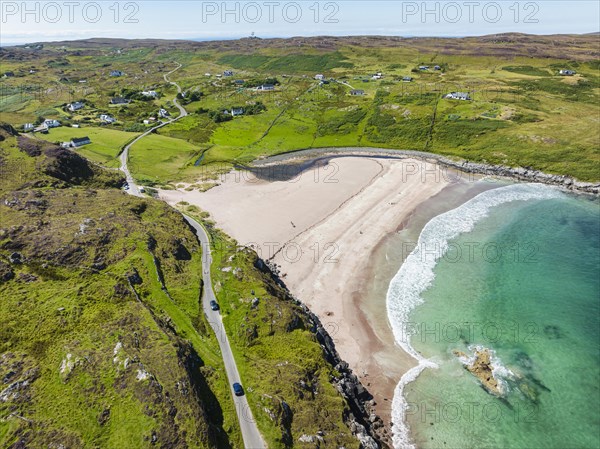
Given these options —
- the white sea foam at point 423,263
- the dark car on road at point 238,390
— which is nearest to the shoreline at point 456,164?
the white sea foam at point 423,263

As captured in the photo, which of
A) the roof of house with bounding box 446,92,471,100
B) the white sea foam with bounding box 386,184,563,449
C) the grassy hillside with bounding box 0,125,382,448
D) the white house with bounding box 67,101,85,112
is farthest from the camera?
the white house with bounding box 67,101,85,112

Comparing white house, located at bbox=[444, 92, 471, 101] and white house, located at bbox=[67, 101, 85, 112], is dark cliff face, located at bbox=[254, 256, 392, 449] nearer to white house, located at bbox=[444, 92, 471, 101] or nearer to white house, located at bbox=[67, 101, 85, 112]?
white house, located at bbox=[444, 92, 471, 101]

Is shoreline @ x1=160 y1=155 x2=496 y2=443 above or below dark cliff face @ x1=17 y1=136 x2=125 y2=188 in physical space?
below

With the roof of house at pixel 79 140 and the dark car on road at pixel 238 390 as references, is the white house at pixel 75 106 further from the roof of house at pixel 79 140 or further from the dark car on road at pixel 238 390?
the dark car on road at pixel 238 390

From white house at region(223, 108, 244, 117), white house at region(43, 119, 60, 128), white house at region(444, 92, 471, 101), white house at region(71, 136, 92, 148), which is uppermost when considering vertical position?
white house at region(444, 92, 471, 101)

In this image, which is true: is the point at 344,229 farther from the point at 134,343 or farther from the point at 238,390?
the point at 134,343

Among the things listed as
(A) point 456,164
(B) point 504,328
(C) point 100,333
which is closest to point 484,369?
(B) point 504,328

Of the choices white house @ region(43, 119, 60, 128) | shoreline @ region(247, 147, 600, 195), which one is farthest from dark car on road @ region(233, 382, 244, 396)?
white house @ region(43, 119, 60, 128)
